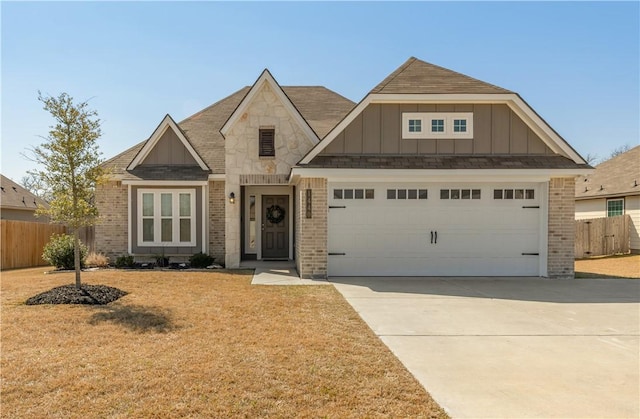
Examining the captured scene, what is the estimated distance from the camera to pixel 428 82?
11445mm

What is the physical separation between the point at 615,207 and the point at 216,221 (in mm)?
19069

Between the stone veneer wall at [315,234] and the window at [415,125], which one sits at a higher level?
→ the window at [415,125]

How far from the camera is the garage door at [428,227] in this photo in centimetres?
1101

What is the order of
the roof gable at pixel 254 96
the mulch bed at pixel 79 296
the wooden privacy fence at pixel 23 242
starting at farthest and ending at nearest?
the wooden privacy fence at pixel 23 242 → the roof gable at pixel 254 96 → the mulch bed at pixel 79 296

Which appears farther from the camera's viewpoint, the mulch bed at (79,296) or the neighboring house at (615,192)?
the neighboring house at (615,192)

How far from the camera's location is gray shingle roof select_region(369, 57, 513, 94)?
10992 millimetres

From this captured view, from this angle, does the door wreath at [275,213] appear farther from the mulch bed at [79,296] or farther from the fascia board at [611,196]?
the fascia board at [611,196]

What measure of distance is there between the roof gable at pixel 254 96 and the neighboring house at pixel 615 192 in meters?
13.3

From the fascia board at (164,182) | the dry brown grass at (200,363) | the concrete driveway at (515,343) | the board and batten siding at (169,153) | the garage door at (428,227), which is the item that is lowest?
the concrete driveway at (515,343)

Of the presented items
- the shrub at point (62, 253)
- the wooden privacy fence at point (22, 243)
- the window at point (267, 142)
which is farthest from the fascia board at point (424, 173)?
the wooden privacy fence at point (22, 243)

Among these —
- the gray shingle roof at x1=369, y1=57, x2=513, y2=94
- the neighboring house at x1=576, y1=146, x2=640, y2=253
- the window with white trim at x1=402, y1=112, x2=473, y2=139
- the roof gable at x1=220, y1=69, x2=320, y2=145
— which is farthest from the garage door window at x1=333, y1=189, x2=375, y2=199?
the neighboring house at x1=576, y1=146, x2=640, y2=253

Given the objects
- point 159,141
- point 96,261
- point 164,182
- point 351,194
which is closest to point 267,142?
point 351,194

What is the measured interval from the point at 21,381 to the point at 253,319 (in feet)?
10.1

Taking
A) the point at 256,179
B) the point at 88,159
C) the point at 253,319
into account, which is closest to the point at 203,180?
the point at 256,179
